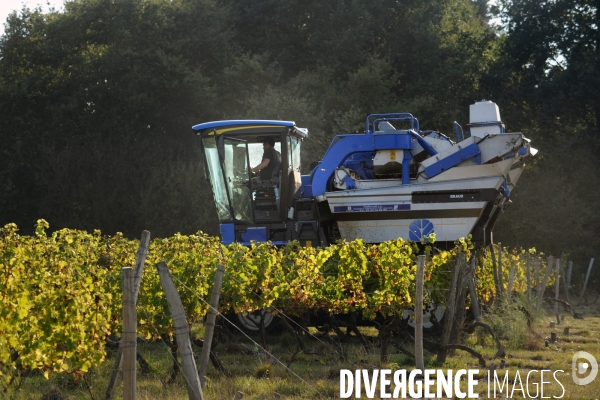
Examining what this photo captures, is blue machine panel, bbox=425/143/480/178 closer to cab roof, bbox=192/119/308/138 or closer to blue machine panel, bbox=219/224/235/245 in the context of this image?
cab roof, bbox=192/119/308/138

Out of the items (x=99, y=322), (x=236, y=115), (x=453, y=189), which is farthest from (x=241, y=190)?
(x=236, y=115)

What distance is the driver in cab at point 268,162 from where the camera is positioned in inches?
518

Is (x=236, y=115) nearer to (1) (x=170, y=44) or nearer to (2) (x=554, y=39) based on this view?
(1) (x=170, y=44)

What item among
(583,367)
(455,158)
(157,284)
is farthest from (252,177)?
(583,367)

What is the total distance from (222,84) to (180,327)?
2383cm

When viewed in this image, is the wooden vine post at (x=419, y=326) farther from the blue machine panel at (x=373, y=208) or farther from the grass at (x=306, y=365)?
the blue machine panel at (x=373, y=208)

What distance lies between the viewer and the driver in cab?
13.2 meters

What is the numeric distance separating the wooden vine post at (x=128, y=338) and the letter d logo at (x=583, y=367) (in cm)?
452

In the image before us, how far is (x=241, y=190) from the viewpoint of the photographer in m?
13.3

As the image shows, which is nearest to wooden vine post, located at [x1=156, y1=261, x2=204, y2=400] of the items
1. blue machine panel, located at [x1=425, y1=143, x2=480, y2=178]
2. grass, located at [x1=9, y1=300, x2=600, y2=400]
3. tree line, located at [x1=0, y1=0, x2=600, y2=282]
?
grass, located at [x1=9, y1=300, x2=600, y2=400]

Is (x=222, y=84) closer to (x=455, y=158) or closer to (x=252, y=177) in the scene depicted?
(x=252, y=177)

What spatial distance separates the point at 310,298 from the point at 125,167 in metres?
20.1

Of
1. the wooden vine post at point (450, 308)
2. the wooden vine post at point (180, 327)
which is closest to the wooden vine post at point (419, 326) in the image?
the wooden vine post at point (450, 308)

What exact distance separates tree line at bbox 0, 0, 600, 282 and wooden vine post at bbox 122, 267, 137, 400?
70.8 ft
